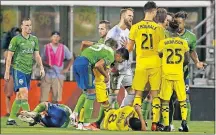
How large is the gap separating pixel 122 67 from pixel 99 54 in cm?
160

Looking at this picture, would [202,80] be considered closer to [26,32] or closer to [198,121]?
[198,121]

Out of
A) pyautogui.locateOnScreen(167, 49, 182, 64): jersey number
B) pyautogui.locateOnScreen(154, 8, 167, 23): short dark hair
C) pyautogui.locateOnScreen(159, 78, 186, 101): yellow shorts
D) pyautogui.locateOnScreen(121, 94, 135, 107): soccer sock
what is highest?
pyautogui.locateOnScreen(154, 8, 167, 23): short dark hair

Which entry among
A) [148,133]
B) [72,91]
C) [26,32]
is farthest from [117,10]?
[148,133]

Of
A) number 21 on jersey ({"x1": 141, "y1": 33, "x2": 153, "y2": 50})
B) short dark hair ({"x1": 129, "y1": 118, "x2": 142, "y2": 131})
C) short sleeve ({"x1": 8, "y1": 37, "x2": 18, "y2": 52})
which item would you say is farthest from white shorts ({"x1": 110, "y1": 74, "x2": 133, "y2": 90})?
short sleeve ({"x1": 8, "y1": 37, "x2": 18, "y2": 52})

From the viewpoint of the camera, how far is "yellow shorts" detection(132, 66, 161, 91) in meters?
19.2

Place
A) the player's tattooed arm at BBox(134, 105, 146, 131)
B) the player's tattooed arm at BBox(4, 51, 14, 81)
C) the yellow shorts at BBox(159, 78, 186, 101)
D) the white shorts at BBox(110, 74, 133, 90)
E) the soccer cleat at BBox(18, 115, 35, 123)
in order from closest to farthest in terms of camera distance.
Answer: the player's tattooed arm at BBox(134, 105, 146, 131), the yellow shorts at BBox(159, 78, 186, 101), the soccer cleat at BBox(18, 115, 35, 123), the player's tattooed arm at BBox(4, 51, 14, 81), the white shorts at BBox(110, 74, 133, 90)

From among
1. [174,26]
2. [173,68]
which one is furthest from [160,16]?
[173,68]

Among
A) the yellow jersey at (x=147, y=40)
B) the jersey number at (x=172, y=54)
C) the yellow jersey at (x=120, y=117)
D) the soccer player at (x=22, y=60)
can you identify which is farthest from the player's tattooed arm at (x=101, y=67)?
the soccer player at (x=22, y=60)

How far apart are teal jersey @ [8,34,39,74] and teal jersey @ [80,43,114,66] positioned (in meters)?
1.78

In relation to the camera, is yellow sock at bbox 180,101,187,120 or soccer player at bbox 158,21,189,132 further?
yellow sock at bbox 180,101,187,120

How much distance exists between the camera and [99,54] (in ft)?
63.3

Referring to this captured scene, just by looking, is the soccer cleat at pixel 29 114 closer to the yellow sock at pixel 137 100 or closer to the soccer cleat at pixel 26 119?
the soccer cleat at pixel 26 119

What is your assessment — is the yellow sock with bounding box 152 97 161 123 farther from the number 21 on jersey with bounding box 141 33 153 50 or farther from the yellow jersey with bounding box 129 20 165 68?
the number 21 on jersey with bounding box 141 33 153 50

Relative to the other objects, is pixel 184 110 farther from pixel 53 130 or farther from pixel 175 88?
pixel 53 130
